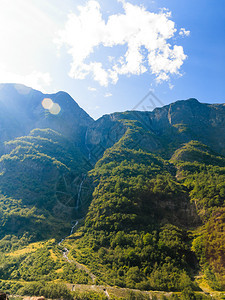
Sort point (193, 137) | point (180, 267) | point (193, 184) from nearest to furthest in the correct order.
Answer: point (180, 267)
point (193, 184)
point (193, 137)

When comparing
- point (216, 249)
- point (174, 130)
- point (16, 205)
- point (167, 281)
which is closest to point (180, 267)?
point (167, 281)

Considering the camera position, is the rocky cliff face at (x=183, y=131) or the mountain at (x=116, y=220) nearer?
the mountain at (x=116, y=220)

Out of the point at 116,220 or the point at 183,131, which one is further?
the point at 183,131

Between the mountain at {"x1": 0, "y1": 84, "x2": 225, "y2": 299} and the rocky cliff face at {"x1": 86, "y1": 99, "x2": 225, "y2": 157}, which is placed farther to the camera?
the rocky cliff face at {"x1": 86, "y1": 99, "x2": 225, "y2": 157}

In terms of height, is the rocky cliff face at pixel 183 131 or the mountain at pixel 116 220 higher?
the rocky cliff face at pixel 183 131

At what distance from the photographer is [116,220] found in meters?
69.6

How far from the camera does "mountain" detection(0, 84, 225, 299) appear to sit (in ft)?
153

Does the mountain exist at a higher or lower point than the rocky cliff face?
lower

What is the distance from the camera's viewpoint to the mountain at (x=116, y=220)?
46.7 m

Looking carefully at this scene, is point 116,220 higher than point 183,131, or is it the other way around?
point 183,131

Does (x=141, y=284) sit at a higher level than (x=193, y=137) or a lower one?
lower

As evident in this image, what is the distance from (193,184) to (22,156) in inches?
4657

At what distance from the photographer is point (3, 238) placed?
71.1 m

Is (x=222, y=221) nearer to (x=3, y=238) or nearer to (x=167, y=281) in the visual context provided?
(x=167, y=281)
